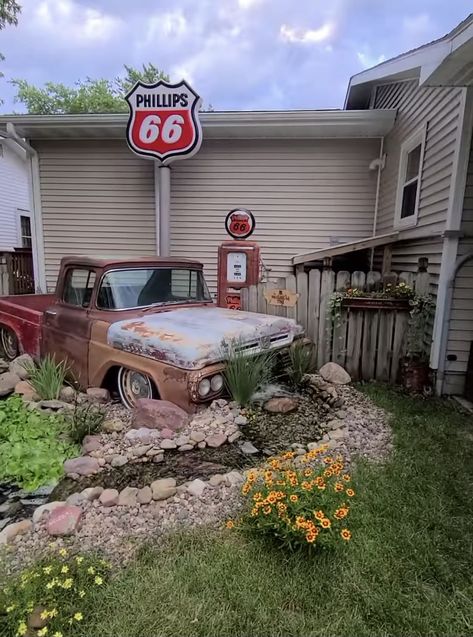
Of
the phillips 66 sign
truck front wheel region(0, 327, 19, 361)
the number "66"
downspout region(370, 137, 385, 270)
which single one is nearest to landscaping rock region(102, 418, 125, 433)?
truck front wheel region(0, 327, 19, 361)

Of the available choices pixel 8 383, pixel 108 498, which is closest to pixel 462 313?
pixel 108 498

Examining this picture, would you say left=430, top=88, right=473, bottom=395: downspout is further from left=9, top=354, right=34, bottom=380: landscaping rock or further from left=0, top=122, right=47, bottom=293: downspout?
left=0, top=122, right=47, bottom=293: downspout

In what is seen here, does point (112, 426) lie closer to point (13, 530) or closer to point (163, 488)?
point (163, 488)

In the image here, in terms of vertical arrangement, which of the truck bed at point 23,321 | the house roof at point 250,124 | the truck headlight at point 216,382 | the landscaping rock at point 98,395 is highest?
the house roof at point 250,124

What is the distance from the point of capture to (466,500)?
90.4 inches

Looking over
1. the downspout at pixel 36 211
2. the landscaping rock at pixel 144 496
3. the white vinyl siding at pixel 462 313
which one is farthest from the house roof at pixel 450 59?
the downspout at pixel 36 211

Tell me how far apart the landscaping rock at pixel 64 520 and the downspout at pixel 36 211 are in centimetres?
699

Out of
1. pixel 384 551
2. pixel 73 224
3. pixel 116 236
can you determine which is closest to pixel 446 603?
pixel 384 551

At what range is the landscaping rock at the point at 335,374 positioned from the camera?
4.48 metres

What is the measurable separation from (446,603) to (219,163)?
729 centimetres

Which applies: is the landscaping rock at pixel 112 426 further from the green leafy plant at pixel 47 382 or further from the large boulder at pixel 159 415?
the green leafy plant at pixel 47 382

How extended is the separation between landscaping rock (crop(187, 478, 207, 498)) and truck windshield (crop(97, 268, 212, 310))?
2.02m

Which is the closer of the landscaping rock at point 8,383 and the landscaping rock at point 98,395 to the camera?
the landscaping rock at point 98,395

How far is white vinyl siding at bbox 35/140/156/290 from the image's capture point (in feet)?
25.0
